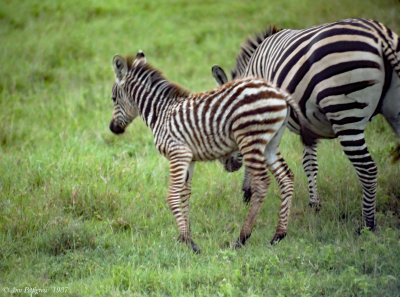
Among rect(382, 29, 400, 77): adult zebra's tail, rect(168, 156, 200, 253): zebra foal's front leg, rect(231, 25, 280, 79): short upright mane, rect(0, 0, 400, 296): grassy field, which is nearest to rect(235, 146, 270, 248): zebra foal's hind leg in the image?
rect(0, 0, 400, 296): grassy field

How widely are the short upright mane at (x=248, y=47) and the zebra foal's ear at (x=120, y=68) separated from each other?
2256 mm

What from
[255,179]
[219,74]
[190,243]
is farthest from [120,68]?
[190,243]

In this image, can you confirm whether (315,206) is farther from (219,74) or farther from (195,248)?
(219,74)

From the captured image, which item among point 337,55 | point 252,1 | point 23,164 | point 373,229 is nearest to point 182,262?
point 373,229

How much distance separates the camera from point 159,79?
6816 millimetres

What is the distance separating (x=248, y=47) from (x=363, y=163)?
125 inches

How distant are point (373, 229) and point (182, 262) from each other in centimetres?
253

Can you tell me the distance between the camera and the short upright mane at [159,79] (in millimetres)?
6582

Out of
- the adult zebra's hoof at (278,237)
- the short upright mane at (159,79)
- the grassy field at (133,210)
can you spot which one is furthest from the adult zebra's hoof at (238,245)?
the short upright mane at (159,79)

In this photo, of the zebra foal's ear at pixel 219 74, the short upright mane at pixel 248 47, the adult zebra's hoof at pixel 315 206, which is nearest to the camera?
the adult zebra's hoof at pixel 315 206

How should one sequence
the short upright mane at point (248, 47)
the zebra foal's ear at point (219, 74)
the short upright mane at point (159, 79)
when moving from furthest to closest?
the short upright mane at point (248, 47) → the zebra foal's ear at point (219, 74) → the short upright mane at point (159, 79)

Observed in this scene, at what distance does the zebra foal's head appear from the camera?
692cm

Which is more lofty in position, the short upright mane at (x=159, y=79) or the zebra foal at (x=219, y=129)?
the short upright mane at (x=159, y=79)

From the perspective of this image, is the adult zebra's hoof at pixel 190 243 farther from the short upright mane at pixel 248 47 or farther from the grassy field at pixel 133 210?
the short upright mane at pixel 248 47
